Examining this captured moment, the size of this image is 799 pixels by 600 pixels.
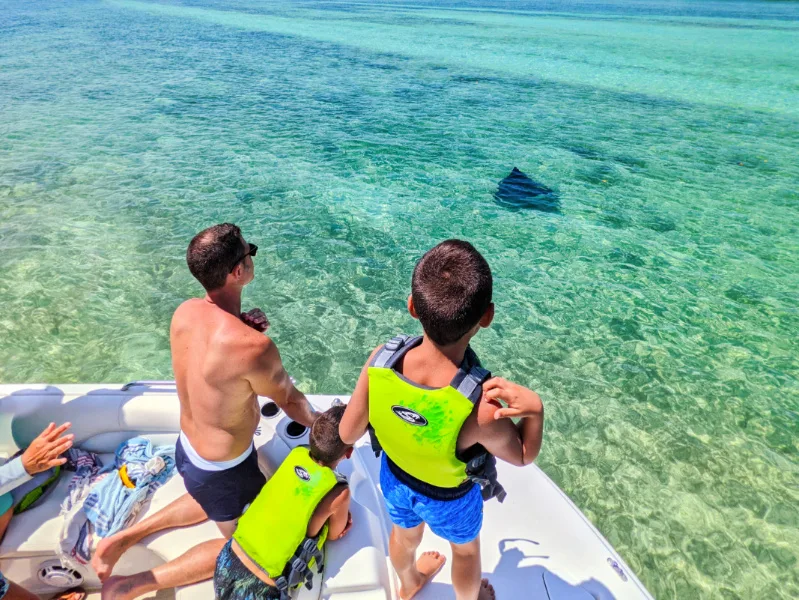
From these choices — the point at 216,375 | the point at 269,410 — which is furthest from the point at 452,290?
the point at 269,410

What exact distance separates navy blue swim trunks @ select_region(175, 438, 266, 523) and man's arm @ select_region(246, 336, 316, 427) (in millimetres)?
321

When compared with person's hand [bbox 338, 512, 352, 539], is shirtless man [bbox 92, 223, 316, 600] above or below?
above

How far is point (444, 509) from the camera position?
2.00 metres

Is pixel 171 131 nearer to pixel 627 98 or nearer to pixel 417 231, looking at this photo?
pixel 417 231

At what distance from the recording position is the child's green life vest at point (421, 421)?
1.66 m

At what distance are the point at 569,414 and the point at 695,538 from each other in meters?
1.34

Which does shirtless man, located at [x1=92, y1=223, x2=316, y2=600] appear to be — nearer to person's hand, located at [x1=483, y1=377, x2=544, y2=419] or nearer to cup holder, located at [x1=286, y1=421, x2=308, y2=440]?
cup holder, located at [x1=286, y1=421, x2=308, y2=440]

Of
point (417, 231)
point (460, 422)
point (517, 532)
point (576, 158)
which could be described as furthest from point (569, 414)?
point (576, 158)

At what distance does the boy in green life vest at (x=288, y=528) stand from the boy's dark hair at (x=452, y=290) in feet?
3.03

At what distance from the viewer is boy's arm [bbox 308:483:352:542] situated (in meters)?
2.19

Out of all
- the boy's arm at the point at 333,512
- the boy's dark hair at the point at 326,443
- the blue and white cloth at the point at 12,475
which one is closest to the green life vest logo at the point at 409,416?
the boy's dark hair at the point at 326,443

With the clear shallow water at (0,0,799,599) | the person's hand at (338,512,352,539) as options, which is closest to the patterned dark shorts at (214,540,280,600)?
the person's hand at (338,512,352,539)

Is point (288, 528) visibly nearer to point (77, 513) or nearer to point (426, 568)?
point (426, 568)

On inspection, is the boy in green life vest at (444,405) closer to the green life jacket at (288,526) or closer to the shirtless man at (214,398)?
the green life jacket at (288,526)
